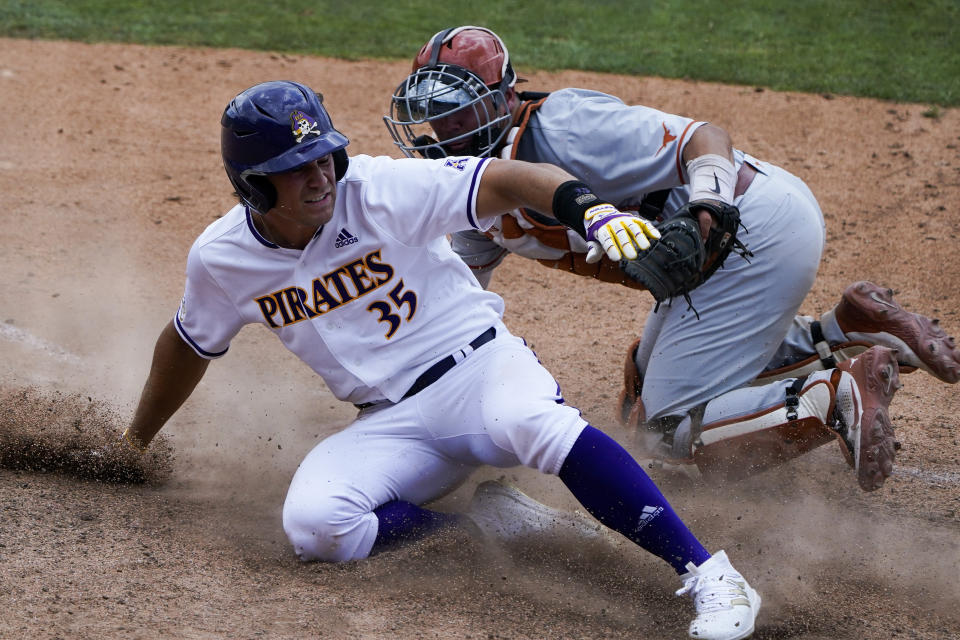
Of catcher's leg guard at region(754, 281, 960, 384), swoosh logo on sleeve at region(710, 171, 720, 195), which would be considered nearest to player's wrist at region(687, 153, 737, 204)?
swoosh logo on sleeve at region(710, 171, 720, 195)

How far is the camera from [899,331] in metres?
4.10

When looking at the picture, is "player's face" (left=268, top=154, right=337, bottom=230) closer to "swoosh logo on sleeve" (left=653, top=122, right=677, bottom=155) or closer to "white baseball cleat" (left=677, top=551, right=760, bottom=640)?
"swoosh logo on sleeve" (left=653, top=122, right=677, bottom=155)

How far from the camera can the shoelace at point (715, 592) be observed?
2816 mm

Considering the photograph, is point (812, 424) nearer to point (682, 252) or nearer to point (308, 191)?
point (682, 252)

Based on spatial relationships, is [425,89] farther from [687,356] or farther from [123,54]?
[123,54]

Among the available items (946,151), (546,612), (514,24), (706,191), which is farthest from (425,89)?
(514,24)

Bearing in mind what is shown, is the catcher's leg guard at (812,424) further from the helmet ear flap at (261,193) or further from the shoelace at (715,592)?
the helmet ear flap at (261,193)

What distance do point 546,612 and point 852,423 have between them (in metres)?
1.27

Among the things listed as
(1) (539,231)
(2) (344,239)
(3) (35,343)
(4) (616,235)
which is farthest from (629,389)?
(3) (35,343)

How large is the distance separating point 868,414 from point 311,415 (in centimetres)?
242

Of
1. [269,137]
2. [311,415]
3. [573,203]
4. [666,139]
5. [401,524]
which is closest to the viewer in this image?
[573,203]

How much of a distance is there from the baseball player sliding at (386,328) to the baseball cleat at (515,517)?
1 cm

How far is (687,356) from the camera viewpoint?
4.07 metres

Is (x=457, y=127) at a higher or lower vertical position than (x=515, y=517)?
higher
